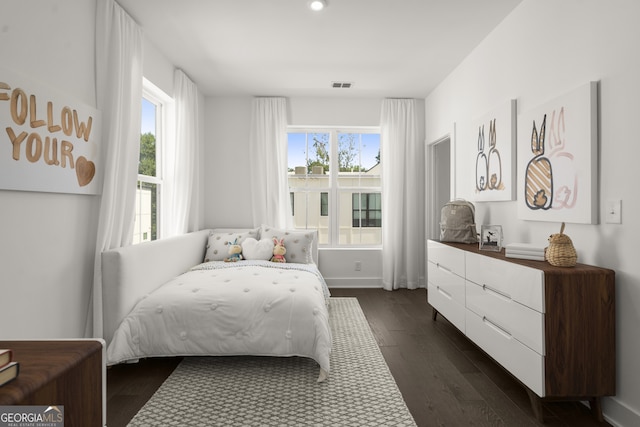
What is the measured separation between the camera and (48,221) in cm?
215

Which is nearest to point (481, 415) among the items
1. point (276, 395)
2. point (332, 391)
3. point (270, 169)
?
point (332, 391)

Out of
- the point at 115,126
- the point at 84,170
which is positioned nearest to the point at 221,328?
the point at 84,170

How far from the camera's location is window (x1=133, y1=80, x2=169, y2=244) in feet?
11.9

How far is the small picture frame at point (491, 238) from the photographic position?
270 cm

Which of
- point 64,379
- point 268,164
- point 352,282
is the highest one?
point 268,164

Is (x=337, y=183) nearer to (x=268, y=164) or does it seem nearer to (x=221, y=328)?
(x=268, y=164)

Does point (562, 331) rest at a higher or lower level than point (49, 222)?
lower

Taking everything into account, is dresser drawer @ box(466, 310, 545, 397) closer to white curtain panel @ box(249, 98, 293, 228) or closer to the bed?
the bed

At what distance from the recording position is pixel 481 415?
199cm

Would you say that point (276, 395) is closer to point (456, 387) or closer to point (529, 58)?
point (456, 387)

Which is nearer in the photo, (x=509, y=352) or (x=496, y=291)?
(x=509, y=352)

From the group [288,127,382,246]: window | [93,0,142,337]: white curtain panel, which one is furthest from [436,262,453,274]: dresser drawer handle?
[93,0,142,337]: white curtain panel

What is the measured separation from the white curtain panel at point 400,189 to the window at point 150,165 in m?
2.77

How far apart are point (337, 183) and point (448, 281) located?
8.08 ft
